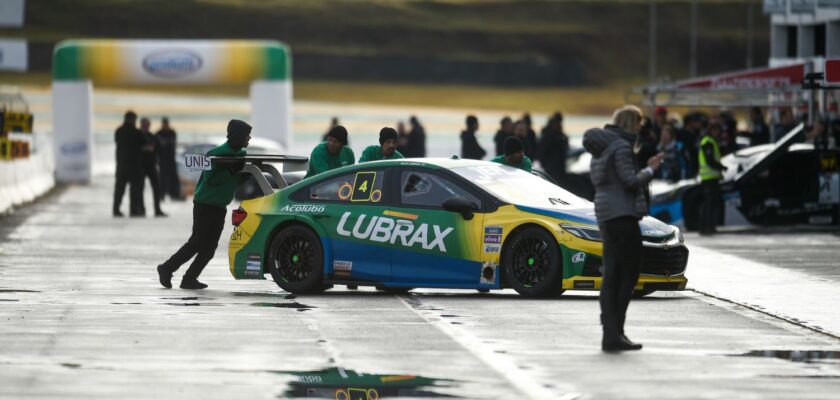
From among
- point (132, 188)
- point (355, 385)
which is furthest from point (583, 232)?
point (132, 188)

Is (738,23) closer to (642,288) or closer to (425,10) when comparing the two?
(425,10)

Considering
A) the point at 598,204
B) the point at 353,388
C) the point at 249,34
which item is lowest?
the point at 353,388

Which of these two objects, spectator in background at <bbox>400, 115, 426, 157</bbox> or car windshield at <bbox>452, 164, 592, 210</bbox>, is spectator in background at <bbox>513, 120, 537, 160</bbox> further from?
car windshield at <bbox>452, 164, 592, 210</bbox>

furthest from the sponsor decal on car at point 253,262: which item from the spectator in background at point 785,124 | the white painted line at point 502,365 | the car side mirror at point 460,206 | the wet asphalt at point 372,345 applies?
the spectator in background at point 785,124

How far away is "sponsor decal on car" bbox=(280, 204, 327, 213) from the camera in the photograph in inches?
640

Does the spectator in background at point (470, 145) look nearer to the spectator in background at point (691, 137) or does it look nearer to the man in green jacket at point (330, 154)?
the spectator in background at point (691, 137)

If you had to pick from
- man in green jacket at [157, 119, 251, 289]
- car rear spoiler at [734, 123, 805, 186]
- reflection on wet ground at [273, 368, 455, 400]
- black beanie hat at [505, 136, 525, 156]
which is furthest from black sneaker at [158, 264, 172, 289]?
car rear spoiler at [734, 123, 805, 186]

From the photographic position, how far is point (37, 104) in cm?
10544

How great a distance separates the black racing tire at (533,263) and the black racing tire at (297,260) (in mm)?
1681

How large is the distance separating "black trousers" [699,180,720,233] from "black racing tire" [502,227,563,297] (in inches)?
409

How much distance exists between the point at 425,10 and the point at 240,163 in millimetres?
152444

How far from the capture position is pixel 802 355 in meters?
11.7

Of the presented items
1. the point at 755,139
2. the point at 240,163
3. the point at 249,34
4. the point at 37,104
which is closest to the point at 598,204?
the point at 240,163

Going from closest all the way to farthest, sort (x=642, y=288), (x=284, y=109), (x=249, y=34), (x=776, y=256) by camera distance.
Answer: (x=642, y=288)
(x=776, y=256)
(x=284, y=109)
(x=249, y=34)
